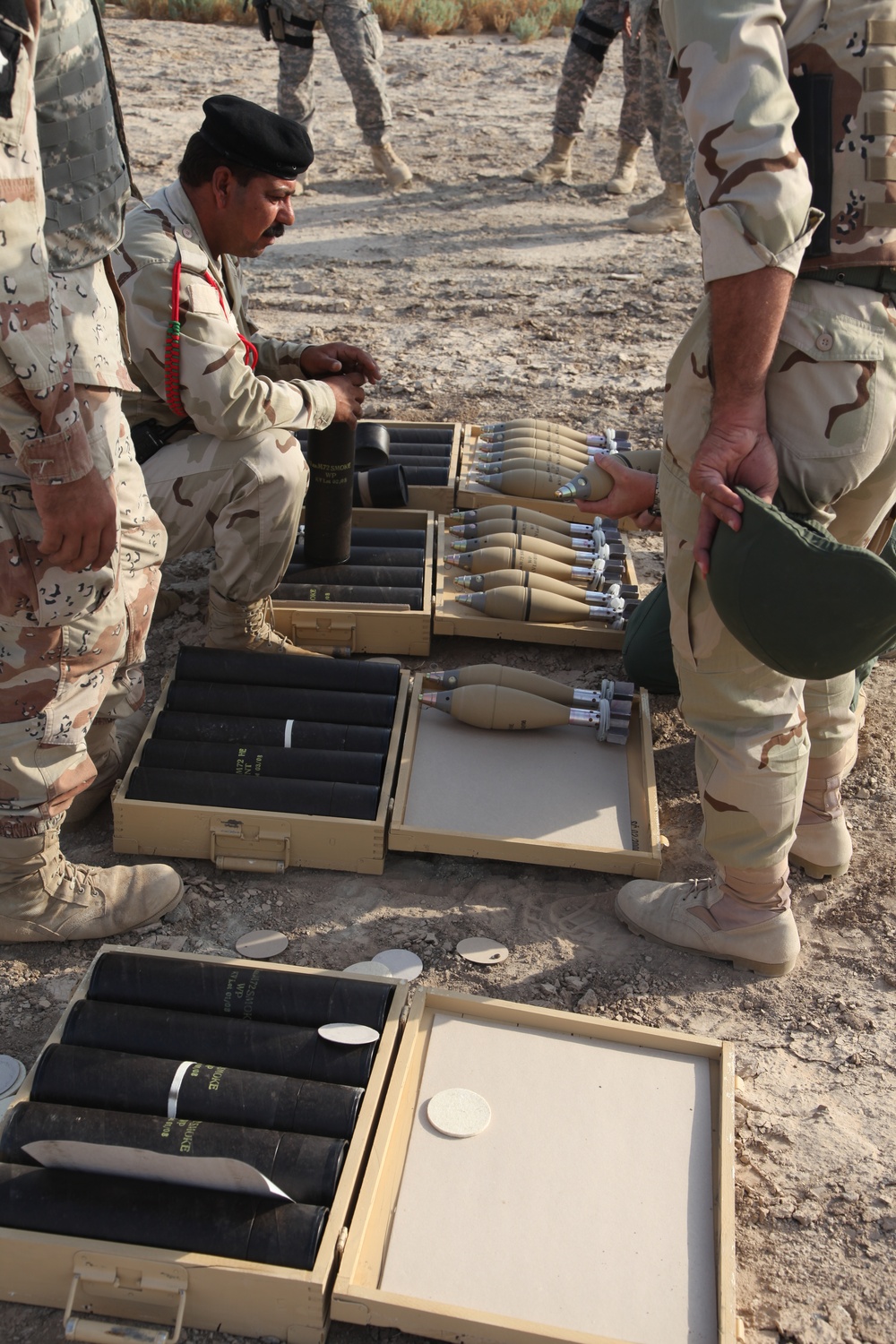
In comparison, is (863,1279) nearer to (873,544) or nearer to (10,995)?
(873,544)

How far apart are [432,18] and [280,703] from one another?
15442 mm

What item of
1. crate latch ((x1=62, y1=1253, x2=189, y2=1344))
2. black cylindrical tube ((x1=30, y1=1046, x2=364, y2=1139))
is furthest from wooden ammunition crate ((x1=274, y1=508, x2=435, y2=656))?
crate latch ((x1=62, y1=1253, x2=189, y2=1344))

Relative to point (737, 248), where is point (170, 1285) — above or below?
below

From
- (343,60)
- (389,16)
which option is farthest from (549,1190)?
(389,16)

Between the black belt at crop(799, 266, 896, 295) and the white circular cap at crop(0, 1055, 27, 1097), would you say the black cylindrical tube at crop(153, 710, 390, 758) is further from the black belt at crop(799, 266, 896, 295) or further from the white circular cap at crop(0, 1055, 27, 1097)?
the black belt at crop(799, 266, 896, 295)

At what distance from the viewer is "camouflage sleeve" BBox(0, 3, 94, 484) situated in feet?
6.56

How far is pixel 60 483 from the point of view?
234cm

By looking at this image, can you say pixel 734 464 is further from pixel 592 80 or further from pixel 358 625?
pixel 592 80

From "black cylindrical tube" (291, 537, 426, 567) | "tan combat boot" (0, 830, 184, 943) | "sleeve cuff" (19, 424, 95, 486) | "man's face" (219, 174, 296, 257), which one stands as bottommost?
"tan combat boot" (0, 830, 184, 943)

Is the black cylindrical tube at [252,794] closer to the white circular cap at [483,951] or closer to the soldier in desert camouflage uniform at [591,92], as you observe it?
the white circular cap at [483,951]

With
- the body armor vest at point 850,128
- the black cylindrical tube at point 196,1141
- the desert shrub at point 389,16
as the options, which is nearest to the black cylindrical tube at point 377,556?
the body armor vest at point 850,128

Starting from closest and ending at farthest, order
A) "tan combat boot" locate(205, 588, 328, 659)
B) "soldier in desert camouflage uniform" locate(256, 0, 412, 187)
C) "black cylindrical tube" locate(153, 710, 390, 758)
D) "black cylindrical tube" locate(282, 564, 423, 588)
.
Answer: "black cylindrical tube" locate(153, 710, 390, 758) → "tan combat boot" locate(205, 588, 328, 659) → "black cylindrical tube" locate(282, 564, 423, 588) → "soldier in desert camouflage uniform" locate(256, 0, 412, 187)

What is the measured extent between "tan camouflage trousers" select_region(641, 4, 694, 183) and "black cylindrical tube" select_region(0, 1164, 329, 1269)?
8.61m

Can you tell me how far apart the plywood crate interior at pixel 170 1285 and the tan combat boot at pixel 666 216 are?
8864 millimetres
